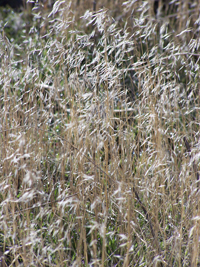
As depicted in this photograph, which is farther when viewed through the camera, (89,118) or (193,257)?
(89,118)

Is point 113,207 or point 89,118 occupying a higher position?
point 89,118

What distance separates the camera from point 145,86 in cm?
149

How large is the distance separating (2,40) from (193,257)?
1.42 meters

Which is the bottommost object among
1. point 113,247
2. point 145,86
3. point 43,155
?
point 113,247

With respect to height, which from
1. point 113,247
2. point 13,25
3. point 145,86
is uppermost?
point 13,25

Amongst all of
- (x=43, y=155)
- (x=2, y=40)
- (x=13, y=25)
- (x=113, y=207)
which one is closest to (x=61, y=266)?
(x=113, y=207)

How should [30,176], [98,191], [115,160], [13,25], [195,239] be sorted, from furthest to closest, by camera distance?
[13,25] → [98,191] → [115,160] → [195,239] → [30,176]

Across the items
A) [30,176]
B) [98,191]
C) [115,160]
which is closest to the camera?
[30,176]

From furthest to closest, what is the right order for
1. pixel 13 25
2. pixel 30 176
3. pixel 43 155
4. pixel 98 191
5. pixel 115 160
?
pixel 13 25
pixel 43 155
pixel 98 191
pixel 115 160
pixel 30 176

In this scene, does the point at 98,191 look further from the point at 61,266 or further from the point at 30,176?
the point at 30,176

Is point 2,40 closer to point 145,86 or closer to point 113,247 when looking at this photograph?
point 145,86

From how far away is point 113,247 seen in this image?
1362mm

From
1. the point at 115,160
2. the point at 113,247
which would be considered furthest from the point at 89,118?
the point at 113,247

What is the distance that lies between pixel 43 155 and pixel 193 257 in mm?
877
